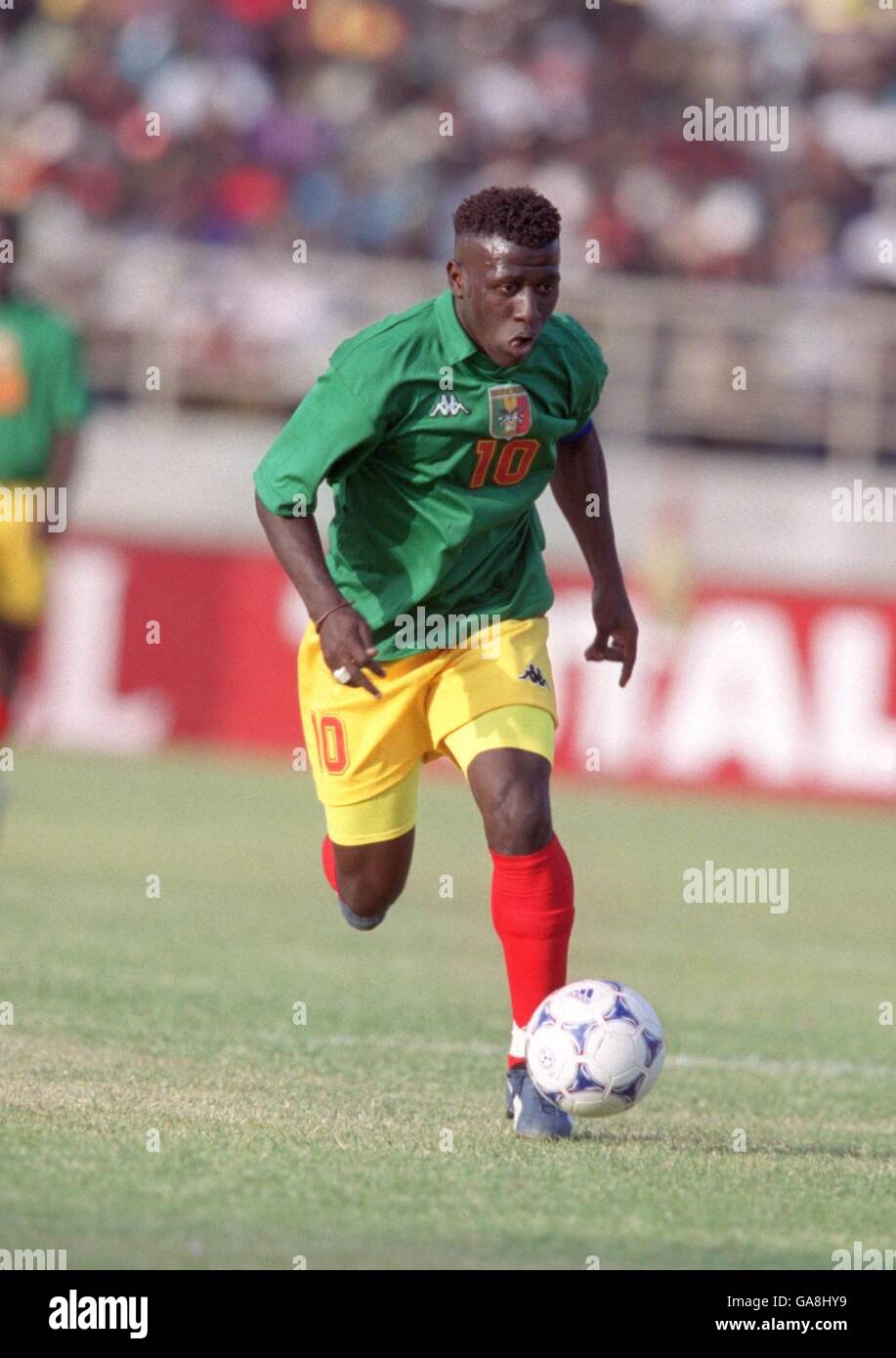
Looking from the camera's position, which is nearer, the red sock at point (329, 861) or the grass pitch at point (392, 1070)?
the grass pitch at point (392, 1070)

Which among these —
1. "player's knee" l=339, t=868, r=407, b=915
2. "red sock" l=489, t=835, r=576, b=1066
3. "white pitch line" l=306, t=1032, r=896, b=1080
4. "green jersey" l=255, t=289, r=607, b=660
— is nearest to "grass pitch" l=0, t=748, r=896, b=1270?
"white pitch line" l=306, t=1032, r=896, b=1080

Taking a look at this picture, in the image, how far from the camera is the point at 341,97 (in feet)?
67.6

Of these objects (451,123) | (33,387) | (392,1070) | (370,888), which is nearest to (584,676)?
(451,123)

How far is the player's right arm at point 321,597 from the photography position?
197 inches

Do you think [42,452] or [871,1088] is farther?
[42,452]

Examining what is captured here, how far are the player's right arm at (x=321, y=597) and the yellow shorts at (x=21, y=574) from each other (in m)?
4.91

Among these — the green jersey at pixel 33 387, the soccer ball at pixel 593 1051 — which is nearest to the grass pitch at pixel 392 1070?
the soccer ball at pixel 593 1051

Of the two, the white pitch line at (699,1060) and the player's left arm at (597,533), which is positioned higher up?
the player's left arm at (597,533)

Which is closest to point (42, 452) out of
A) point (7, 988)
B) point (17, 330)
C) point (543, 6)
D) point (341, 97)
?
point (17, 330)

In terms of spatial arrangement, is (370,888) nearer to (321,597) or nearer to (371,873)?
(371,873)

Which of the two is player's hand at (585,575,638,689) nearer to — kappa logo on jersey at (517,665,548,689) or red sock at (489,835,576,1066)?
kappa logo on jersey at (517,665,548,689)

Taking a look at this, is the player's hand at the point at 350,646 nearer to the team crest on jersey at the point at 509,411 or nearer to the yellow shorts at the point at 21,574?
the team crest on jersey at the point at 509,411
